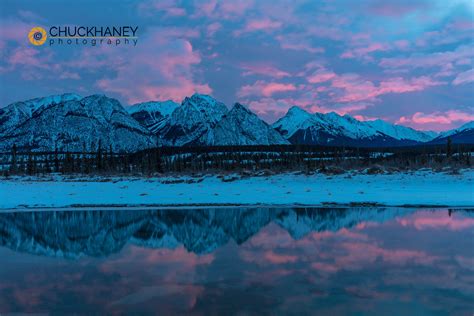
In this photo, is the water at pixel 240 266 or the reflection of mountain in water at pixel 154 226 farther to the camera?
the reflection of mountain in water at pixel 154 226

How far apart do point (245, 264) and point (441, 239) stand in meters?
7.48

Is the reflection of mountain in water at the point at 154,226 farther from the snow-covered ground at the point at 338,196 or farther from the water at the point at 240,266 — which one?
the snow-covered ground at the point at 338,196

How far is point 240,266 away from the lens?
1119 centimetres

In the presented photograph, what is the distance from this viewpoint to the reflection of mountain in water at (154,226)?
14.5 m

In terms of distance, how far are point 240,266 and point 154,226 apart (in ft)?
26.6

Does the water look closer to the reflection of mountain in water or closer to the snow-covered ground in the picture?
the reflection of mountain in water

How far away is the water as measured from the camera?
823 cm

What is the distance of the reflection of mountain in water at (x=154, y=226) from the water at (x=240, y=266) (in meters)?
0.06

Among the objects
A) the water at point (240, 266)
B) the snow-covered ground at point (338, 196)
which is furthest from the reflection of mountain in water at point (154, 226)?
the snow-covered ground at point (338, 196)

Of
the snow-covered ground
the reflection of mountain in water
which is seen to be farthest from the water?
the snow-covered ground

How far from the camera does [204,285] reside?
948 cm

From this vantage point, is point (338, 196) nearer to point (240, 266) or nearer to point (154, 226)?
point (154, 226)

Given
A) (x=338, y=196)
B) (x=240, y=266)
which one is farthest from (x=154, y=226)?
(x=338, y=196)

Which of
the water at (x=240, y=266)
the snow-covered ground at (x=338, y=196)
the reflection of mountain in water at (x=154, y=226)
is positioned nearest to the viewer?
the water at (x=240, y=266)
